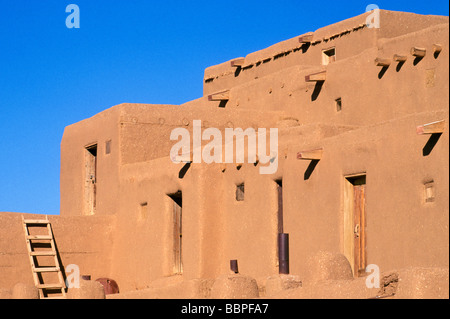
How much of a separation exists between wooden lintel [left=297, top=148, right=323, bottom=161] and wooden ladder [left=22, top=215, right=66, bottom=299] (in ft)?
21.5

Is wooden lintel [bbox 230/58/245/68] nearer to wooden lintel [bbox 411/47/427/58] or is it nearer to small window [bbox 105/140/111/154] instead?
small window [bbox 105/140/111/154]

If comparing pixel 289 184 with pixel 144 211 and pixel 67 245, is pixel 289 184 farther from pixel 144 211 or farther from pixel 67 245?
pixel 67 245

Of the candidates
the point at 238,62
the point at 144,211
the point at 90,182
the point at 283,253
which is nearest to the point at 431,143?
the point at 283,253

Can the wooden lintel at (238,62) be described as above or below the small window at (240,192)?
above

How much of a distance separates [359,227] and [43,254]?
762 centimetres

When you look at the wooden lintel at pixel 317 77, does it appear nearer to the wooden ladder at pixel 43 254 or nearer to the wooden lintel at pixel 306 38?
the wooden lintel at pixel 306 38

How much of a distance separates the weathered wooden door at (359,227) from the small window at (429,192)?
1672 mm

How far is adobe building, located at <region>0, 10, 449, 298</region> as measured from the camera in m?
12.6

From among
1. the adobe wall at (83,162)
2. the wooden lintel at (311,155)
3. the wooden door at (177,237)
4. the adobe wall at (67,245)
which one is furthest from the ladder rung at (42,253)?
the wooden lintel at (311,155)

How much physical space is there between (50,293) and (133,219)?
95.5 inches

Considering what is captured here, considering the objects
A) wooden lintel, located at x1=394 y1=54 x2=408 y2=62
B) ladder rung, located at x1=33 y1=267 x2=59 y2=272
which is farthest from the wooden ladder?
wooden lintel, located at x1=394 y1=54 x2=408 y2=62

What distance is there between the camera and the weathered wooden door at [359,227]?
14.3m

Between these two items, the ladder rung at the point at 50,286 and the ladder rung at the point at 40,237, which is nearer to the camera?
the ladder rung at the point at 50,286
